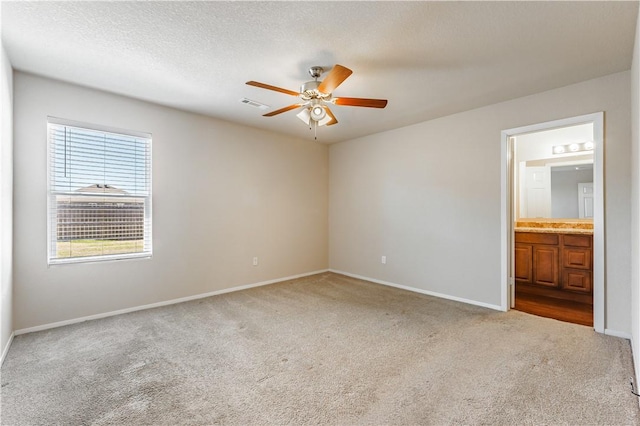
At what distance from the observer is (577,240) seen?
13.0ft

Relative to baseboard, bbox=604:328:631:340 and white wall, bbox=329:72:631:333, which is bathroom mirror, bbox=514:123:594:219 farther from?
baseboard, bbox=604:328:631:340

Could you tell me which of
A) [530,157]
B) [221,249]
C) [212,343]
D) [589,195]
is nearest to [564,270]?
[589,195]

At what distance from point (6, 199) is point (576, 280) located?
6.51m

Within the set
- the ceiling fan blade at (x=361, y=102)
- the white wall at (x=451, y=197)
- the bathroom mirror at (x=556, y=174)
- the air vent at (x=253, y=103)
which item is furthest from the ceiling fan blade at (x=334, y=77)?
the bathroom mirror at (x=556, y=174)

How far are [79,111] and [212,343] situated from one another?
2872 millimetres

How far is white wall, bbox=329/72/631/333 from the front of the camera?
278cm

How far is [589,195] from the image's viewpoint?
4.48 m

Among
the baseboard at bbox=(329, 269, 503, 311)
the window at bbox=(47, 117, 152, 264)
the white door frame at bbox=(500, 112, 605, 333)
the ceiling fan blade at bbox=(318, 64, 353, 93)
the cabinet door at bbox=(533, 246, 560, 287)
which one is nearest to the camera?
the ceiling fan blade at bbox=(318, 64, 353, 93)

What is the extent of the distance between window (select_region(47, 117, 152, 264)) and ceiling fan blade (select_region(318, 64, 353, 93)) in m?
2.53

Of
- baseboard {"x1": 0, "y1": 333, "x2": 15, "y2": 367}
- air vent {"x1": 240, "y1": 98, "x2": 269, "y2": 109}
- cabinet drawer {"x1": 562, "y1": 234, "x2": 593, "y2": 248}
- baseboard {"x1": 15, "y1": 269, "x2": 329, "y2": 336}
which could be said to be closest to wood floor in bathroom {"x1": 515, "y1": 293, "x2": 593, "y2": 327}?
cabinet drawer {"x1": 562, "y1": 234, "x2": 593, "y2": 248}

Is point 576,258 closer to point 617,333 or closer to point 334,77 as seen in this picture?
point 617,333

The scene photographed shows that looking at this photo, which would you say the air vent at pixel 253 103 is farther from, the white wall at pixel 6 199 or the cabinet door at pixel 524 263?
the cabinet door at pixel 524 263

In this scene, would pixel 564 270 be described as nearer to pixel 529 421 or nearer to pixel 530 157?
pixel 530 157

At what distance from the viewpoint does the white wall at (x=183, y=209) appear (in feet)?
9.39
